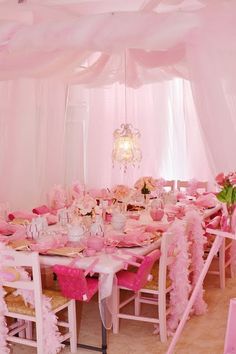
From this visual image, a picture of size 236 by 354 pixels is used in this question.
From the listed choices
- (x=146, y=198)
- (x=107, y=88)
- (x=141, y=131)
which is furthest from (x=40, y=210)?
(x=141, y=131)

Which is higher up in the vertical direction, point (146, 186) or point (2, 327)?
point (146, 186)

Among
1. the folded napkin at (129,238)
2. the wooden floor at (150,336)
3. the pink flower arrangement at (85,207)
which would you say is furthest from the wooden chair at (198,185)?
the folded napkin at (129,238)

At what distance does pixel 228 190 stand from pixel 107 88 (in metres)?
3.27

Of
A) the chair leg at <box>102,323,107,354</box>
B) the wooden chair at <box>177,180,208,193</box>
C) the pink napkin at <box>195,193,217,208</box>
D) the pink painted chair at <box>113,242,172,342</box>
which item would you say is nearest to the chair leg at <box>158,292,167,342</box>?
the pink painted chair at <box>113,242,172,342</box>

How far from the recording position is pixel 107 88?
17.6ft

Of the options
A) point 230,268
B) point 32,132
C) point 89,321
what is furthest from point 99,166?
point 89,321

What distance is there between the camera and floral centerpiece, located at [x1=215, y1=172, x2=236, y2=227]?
7.67 ft

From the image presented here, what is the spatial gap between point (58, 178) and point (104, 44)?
9.38 ft

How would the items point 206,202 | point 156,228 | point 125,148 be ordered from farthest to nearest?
1. point 125,148
2. point 206,202
3. point 156,228

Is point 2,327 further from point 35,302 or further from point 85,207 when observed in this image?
point 85,207

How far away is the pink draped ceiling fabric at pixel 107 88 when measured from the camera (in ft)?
7.31

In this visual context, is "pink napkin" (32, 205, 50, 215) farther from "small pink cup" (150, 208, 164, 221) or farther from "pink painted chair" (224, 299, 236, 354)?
"pink painted chair" (224, 299, 236, 354)

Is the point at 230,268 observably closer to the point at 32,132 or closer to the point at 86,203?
the point at 86,203

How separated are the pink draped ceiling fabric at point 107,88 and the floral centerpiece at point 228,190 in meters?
0.06
